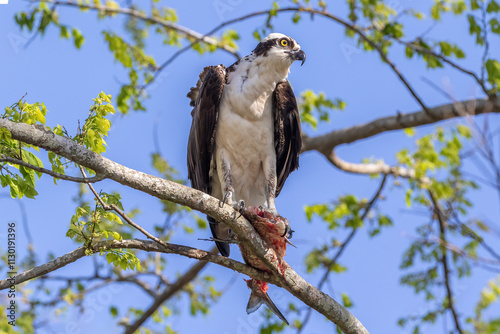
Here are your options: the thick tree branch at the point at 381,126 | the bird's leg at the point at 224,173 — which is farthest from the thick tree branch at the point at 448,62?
the bird's leg at the point at 224,173

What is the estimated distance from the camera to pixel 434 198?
8.64m

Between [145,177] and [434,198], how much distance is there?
222 inches

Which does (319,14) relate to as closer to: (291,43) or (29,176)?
(291,43)

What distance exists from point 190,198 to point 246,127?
1.65m

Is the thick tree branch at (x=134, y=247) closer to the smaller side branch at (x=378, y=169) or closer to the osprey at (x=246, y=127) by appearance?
the osprey at (x=246, y=127)

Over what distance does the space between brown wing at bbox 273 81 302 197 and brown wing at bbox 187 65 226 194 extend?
564 millimetres

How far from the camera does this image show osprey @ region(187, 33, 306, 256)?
5.67 metres

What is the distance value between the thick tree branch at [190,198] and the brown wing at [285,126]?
154cm

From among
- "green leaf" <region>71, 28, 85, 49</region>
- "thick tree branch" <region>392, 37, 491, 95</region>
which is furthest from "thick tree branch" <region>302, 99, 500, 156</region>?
"green leaf" <region>71, 28, 85, 49</region>

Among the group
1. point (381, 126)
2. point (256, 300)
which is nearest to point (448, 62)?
point (381, 126)

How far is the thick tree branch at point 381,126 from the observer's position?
25.6 ft

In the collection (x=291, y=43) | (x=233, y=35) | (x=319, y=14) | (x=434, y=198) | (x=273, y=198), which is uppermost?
(x=233, y=35)

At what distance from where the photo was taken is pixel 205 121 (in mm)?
5656

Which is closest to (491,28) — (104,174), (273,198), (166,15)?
(273,198)
